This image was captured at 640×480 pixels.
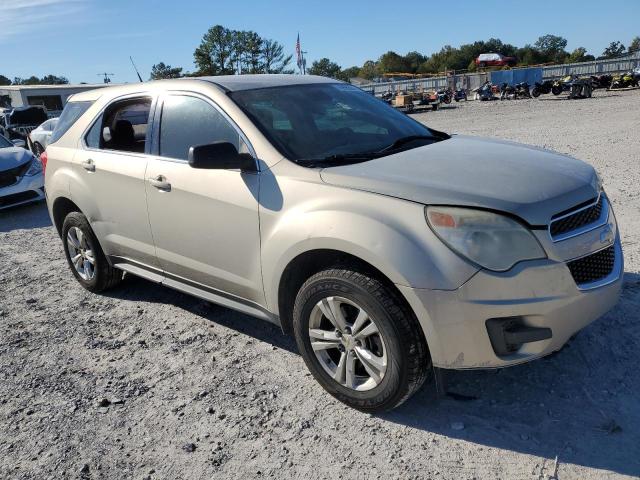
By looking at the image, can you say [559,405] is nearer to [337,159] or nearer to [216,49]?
[337,159]

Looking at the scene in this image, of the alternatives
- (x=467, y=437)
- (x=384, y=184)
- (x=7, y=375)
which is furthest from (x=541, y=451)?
(x=7, y=375)

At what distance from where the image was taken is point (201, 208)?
3609mm

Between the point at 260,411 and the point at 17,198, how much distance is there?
814 cm

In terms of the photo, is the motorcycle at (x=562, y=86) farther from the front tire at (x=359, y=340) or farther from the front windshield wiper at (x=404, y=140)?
the front tire at (x=359, y=340)

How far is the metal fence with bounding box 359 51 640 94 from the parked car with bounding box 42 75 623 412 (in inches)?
1486

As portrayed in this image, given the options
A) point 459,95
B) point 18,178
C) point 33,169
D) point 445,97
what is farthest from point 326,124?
point 459,95

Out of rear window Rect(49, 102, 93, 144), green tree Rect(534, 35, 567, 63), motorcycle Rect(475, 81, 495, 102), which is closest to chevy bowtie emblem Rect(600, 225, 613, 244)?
rear window Rect(49, 102, 93, 144)

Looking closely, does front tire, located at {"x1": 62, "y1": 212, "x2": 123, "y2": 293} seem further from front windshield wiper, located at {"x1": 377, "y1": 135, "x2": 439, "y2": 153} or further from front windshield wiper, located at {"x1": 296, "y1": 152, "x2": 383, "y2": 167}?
front windshield wiper, located at {"x1": 377, "y1": 135, "x2": 439, "y2": 153}

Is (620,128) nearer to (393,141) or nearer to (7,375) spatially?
(393,141)

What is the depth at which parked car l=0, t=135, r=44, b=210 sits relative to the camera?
9469 mm

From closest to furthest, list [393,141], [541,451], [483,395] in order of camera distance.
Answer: [541,451] → [483,395] → [393,141]

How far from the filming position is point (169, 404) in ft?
11.0

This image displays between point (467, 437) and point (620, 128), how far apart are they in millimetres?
13868

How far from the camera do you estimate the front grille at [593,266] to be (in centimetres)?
269
